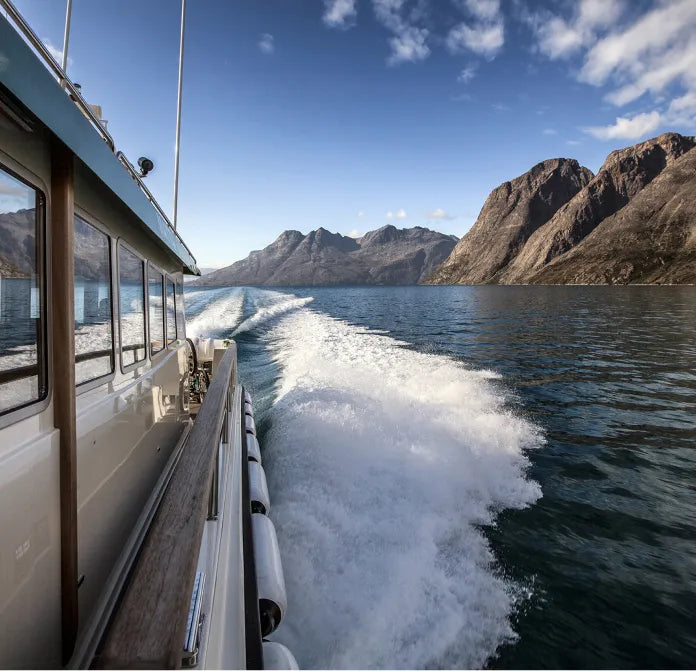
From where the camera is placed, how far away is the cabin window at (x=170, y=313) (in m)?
5.98

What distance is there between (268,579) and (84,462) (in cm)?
155

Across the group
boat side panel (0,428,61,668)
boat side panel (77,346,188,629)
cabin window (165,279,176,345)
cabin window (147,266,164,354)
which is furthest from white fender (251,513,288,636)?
cabin window (165,279,176,345)

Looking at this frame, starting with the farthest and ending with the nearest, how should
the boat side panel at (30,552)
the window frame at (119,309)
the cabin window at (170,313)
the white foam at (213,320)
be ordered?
the white foam at (213,320)
the cabin window at (170,313)
the window frame at (119,309)
the boat side panel at (30,552)

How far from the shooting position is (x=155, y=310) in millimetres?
4996

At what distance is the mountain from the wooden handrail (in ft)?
405

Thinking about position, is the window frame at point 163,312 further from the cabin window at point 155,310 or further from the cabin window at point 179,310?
the cabin window at point 179,310

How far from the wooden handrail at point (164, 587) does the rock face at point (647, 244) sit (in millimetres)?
122681

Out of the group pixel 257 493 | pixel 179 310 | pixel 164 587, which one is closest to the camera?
pixel 164 587

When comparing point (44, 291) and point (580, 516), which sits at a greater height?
point (44, 291)

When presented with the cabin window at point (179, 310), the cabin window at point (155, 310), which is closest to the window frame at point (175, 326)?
the cabin window at point (179, 310)

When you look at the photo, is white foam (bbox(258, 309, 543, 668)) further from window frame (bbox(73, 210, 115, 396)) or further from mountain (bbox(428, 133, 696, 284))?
mountain (bbox(428, 133, 696, 284))

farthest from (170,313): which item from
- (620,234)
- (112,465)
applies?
(620,234)

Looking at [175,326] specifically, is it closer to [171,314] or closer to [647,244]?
[171,314]

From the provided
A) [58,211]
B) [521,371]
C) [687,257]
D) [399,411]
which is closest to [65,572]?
[58,211]
